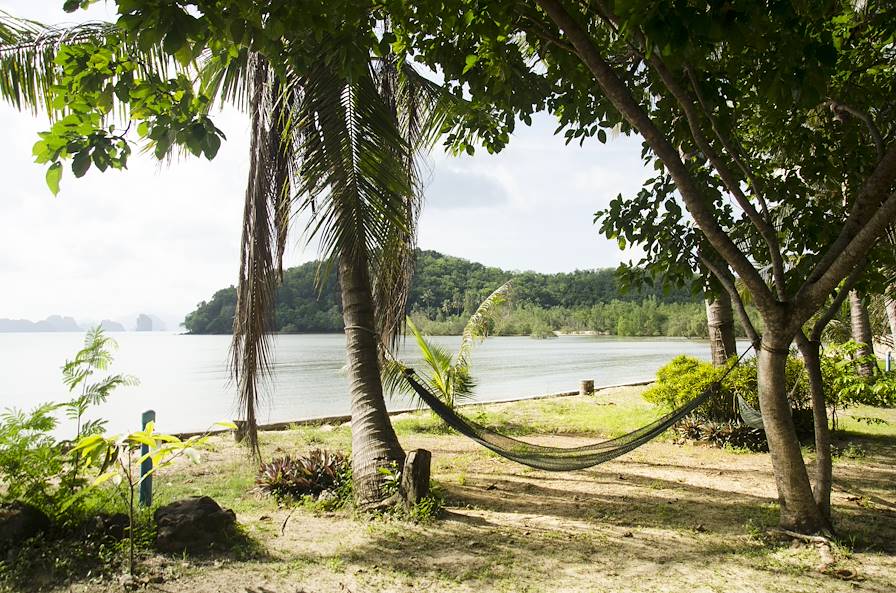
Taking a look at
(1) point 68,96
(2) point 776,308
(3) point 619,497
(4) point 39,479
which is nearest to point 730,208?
(2) point 776,308

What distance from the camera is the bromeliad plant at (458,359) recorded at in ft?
22.0

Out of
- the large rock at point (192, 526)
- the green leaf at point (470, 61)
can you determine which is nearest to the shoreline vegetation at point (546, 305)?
the large rock at point (192, 526)

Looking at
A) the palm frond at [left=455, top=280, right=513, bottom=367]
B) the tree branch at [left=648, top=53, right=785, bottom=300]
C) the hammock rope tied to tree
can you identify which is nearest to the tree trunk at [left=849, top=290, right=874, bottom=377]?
the palm frond at [left=455, top=280, right=513, bottom=367]

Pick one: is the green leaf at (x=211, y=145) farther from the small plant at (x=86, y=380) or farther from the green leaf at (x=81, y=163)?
the small plant at (x=86, y=380)

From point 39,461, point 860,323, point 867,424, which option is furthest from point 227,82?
point 860,323

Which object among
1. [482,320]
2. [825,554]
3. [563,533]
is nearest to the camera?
[825,554]

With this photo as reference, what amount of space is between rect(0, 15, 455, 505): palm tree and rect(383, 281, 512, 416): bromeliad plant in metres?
2.61

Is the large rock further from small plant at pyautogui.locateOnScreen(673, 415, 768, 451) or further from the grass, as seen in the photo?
small plant at pyautogui.locateOnScreen(673, 415, 768, 451)

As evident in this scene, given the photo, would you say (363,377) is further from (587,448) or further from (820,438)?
(820,438)

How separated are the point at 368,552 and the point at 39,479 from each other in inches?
55.5

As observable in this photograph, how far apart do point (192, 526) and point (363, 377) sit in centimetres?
133

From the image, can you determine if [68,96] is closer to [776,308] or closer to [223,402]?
[776,308]

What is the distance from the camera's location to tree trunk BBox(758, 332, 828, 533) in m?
2.64

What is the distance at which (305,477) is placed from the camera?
146 inches
